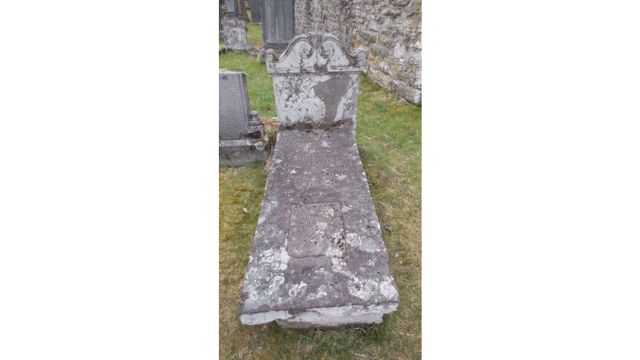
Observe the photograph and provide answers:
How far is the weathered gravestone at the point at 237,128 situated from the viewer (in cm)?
411

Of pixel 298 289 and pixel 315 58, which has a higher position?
pixel 315 58

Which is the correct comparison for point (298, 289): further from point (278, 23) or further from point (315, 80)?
point (278, 23)

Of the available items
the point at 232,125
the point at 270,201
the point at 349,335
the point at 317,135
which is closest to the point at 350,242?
the point at 349,335

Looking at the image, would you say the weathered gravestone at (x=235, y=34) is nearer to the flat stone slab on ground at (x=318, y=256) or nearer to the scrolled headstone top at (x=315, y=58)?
the scrolled headstone top at (x=315, y=58)

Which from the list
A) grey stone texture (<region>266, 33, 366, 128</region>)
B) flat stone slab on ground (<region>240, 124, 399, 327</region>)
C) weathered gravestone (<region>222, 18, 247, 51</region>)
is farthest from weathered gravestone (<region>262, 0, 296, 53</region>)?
flat stone slab on ground (<region>240, 124, 399, 327</region>)

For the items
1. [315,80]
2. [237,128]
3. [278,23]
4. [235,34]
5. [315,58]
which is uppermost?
[278,23]

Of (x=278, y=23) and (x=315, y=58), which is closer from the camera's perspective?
(x=315, y=58)

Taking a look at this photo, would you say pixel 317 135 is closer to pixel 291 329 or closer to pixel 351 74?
pixel 351 74

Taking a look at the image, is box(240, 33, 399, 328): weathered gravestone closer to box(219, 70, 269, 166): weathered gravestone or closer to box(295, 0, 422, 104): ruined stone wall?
box(219, 70, 269, 166): weathered gravestone

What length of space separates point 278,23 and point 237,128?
651cm

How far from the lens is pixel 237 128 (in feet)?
14.0

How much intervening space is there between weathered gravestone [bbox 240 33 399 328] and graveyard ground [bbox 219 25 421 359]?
0.14 meters

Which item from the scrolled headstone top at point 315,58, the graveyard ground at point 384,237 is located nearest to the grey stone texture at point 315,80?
the scrolled headstone top at point 315,58

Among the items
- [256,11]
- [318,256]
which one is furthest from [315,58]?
[256,11]
